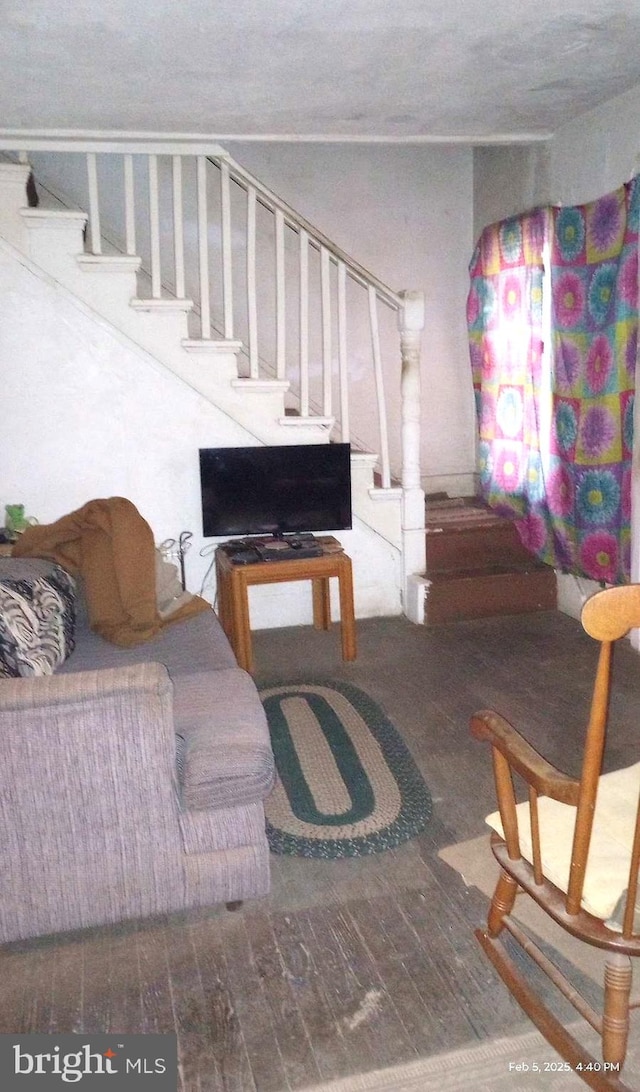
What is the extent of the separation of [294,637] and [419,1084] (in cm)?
279

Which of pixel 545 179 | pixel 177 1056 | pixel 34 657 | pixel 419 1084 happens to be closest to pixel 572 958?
pixel 419 1084

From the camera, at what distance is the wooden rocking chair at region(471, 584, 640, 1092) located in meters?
1.39

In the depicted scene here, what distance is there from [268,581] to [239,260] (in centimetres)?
230

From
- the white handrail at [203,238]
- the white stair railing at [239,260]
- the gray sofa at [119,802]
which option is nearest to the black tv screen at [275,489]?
the white stair railing at [239,260]

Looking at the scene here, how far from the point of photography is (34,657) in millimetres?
2549

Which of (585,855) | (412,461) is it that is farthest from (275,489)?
(585,855)

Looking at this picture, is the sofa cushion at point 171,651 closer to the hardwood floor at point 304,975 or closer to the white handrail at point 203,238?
the hardwood floor at point 304,975

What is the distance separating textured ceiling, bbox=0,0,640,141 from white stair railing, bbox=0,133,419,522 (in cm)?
22

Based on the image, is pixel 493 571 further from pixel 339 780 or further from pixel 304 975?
pixel 304 975

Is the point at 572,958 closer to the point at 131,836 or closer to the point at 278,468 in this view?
the point at 131,836

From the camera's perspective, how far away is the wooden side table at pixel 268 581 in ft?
12.4

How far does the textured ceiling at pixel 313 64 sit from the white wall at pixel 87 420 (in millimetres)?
865

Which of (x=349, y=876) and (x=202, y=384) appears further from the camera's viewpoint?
(x=202, y=384)

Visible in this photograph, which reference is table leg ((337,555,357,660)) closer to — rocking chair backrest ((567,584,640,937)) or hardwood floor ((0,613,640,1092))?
hardwood floor ((0,613,640,1092))
